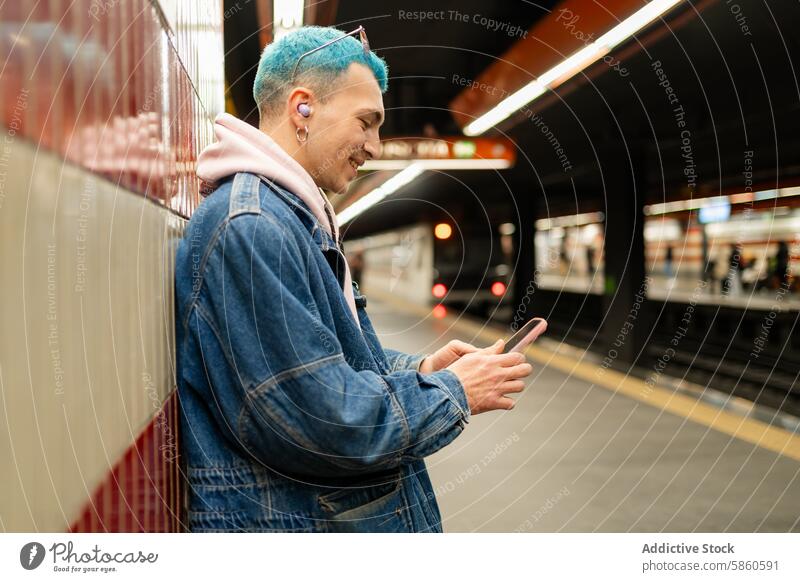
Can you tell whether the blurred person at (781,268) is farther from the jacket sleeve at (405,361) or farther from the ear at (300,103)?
the ear at (300,103)

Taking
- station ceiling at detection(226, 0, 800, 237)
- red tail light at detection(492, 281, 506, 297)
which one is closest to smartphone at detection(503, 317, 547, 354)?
station ceiling at detection(226, 0, 800, 237)

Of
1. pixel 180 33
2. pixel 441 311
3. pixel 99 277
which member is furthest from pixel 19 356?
pixel 441 311

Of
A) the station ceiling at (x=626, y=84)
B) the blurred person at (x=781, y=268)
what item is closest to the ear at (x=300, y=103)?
the station ceiling at (x=626, y=84)

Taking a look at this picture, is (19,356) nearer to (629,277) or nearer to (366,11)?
(366,11)

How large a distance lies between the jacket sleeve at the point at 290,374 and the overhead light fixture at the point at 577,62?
3169 mm

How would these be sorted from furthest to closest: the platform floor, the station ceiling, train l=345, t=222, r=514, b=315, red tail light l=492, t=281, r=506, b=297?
train l=345, t=222, r=514, b=315
red tail light l=492, t=281, r=506, b=297
the station ceiling
the platform floor

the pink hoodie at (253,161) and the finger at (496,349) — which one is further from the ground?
the pink hoodie at (253,161)

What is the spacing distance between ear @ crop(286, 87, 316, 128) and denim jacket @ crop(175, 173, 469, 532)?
0.45ft

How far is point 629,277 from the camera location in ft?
31.7

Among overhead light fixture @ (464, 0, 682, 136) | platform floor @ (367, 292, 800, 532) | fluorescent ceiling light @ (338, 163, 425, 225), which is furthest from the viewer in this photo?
fluorescent ceiling light @ (338, 163, 425, 225)

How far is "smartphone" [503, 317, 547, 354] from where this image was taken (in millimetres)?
1454

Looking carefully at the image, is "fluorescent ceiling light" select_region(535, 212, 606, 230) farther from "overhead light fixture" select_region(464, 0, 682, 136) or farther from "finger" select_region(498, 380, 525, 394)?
"finger" select_region(498, 380, 525, 394)

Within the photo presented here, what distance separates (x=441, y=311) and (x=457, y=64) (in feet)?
39.7

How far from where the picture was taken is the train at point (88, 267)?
2.98 feet
